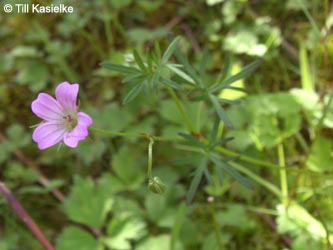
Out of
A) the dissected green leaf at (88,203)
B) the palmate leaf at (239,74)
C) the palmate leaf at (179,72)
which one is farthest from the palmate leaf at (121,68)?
the dissected green leaf at (88,203)

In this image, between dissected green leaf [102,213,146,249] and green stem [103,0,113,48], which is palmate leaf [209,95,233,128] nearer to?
dissected green leaf [102,213,146,249]

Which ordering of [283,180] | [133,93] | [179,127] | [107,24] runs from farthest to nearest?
[107,24]
[179,127]
[283,180]
[133,93]

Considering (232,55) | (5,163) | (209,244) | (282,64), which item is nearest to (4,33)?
(5,163)

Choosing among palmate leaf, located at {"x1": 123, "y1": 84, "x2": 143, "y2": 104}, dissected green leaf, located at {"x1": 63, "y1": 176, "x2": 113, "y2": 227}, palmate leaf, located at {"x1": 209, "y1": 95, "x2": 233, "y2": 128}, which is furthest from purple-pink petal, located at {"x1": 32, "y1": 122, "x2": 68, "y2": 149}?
dissected green leaf, located at {"x1": 63, "y1": 176, "x2": 113, "y2": 227}

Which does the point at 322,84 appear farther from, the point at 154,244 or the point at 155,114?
the point at 154,244

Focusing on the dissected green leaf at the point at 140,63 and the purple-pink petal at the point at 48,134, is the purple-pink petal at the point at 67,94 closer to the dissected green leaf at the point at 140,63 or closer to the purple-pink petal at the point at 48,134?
the purple-pink petal at the point at 48,134

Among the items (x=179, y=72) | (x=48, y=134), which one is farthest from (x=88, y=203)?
(x=179, y=72)

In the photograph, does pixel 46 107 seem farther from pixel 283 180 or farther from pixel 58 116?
pixel 283 180
